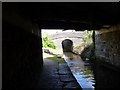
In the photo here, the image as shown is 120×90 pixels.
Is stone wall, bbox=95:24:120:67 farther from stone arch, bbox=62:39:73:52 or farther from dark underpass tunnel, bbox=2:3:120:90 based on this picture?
stone arch, bbox=62:39:73:52

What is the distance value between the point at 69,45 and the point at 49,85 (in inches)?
1165

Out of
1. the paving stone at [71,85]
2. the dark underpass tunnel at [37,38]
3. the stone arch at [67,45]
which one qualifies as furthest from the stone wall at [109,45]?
the stone arch at [67,45]

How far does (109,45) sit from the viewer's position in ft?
43.5

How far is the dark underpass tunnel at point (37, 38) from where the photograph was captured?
15.4ft

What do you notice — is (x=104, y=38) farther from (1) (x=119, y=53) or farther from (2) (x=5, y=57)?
(2) (x=5, y=57)

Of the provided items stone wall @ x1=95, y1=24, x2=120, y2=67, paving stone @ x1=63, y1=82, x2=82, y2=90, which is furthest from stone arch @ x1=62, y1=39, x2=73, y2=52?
paving stone @ x1=63, y1=82, x2=82, y2=90

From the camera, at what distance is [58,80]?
10.5m

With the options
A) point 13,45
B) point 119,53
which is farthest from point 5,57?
point 119,53

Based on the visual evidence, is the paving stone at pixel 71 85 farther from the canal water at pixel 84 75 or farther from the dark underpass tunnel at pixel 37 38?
the canal water at pixel 84 75

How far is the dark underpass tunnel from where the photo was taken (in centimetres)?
470

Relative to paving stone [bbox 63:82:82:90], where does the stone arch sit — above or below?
above

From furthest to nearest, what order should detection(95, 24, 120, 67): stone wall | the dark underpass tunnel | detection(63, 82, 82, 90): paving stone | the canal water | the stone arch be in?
the stone arch
detection(95, 24, 120, 67): stone wall
the canal water
detection(63, 82, 82, 90): paving stone
the dark underpass tunnel

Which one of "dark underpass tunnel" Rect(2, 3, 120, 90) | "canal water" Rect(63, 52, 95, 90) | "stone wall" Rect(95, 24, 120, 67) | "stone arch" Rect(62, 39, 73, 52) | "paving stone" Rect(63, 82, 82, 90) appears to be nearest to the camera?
"dark underpass tunnel" Rect(2, 3, 120, 90)

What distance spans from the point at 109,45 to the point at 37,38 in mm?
4070
